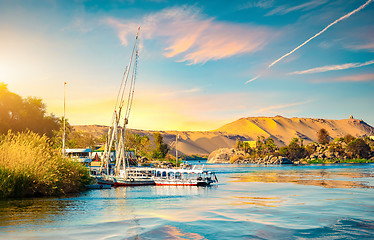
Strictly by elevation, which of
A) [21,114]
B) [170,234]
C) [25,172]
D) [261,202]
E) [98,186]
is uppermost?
[21,114]

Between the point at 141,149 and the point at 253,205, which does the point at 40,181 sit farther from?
the point at 141,149

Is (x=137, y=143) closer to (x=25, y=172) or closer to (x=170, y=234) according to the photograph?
(x=25, y=172)

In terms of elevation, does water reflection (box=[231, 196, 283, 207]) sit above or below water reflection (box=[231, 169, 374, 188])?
above

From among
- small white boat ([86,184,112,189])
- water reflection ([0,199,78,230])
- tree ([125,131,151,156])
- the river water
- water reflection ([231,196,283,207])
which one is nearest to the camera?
the river water

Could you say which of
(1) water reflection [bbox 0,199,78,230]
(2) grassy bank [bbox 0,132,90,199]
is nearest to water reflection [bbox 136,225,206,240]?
(1) water reflection [bbox 0,199,78,230]

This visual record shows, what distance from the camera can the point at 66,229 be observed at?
27.0 meters

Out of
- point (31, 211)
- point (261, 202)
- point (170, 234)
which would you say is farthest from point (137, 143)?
point (170, 234)

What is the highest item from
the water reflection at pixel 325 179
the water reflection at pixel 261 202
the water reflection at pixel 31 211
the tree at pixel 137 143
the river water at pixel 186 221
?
the tree at pixel 137 143

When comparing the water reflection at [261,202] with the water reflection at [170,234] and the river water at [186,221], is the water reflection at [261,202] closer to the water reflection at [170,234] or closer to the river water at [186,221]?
the river water at [186,221]

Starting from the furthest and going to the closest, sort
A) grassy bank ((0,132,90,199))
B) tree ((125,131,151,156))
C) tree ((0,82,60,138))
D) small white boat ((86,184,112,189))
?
tree ((125,131,151,156)) < tree ((0,82,60,138)) < small white boat ((86,184,112,189)) < grassy bank ((0,132,90,199))

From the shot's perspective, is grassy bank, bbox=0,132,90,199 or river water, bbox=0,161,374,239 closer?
river water, bbox=0,161,374,239

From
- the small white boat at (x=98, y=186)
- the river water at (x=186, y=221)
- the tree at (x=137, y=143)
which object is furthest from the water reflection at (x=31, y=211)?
the tree at (x=137, y=143)

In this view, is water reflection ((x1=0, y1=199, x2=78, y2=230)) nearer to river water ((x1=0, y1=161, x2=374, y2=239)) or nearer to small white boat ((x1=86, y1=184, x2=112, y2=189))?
river water ((x1=0, y1=161, x2=374, y2=239))

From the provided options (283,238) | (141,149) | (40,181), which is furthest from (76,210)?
(141,149)
